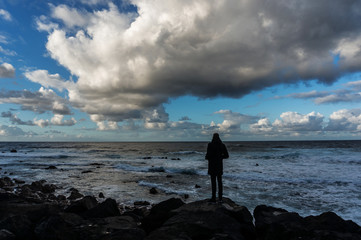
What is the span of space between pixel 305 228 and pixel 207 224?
2514 mm

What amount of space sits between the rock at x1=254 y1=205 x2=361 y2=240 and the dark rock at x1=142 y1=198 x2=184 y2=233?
2.78m

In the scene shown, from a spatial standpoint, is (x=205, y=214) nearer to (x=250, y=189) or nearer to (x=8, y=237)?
(x=8, y=237)

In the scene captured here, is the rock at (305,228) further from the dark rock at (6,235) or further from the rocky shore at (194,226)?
the dark rock at (6,235)

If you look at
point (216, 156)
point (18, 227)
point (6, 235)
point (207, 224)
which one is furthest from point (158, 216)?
point (6, 235)

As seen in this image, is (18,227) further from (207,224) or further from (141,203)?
(141,203)

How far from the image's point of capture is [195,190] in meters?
15.1

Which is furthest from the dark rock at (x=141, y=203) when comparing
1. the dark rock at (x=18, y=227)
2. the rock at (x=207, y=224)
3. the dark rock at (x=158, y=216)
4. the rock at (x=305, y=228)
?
the rock at (x=305, y=228)

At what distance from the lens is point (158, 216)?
7461 millimetres

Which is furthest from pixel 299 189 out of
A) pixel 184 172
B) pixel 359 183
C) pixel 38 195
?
pixel 38 195

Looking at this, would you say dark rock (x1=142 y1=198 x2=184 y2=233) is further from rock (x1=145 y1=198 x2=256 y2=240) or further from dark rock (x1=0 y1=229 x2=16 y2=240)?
dark rock (x1=0 y1=229 x2=16 y2=240)

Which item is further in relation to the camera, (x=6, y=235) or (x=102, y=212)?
(x=102, y=212)

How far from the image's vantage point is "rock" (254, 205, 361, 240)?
212 inches

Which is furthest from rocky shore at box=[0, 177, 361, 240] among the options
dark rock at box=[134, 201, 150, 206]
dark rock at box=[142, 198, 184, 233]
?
dark rock at box=[134, 201, 150, 206]

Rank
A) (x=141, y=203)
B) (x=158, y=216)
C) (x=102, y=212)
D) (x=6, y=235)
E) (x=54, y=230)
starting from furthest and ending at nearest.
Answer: (x=141, y=203)
(x=102, y=212)
(x=158, y=216)
(x=54, y=230)
(x=6, y=235)
